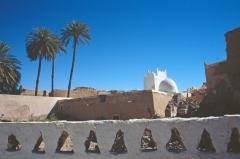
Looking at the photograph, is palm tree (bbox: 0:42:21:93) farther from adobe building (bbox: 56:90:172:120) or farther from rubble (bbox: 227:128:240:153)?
rubble (bbox: 227:128:240:153)

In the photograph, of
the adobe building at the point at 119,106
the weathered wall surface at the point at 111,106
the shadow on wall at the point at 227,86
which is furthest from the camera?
the weathered wall surface at the point at 111,106

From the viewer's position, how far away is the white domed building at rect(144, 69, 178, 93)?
1728 inches

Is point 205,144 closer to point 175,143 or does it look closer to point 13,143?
point 175,143

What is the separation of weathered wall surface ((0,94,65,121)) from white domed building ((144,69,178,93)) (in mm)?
20266

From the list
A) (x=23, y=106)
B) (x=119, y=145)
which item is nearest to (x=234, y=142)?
(x=119, y=145)

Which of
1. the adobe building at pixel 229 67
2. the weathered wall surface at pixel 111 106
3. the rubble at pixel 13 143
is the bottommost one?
the rubble at pixel 13 143

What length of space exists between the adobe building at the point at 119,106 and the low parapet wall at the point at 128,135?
35.0ft

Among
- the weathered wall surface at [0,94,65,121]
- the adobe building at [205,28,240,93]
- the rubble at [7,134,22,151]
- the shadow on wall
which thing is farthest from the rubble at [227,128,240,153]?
the weathered wall surface at [0,94,65,121]

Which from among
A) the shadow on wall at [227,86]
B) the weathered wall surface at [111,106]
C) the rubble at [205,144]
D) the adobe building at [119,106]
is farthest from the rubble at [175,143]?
the weathered wall surface at [111,106]

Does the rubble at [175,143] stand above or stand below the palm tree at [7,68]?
below

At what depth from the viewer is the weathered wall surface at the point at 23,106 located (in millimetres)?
24625

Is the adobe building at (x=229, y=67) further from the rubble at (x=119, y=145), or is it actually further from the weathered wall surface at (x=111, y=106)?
the rubble at (x=119, y=145)

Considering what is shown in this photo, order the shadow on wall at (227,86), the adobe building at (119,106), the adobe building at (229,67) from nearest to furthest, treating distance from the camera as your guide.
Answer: the shadow on wall at (227,86) < the adobe building at (229,67) < the adobe building at (119,106)

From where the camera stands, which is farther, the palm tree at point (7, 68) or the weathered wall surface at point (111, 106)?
the palm tree at point (7, 68)
